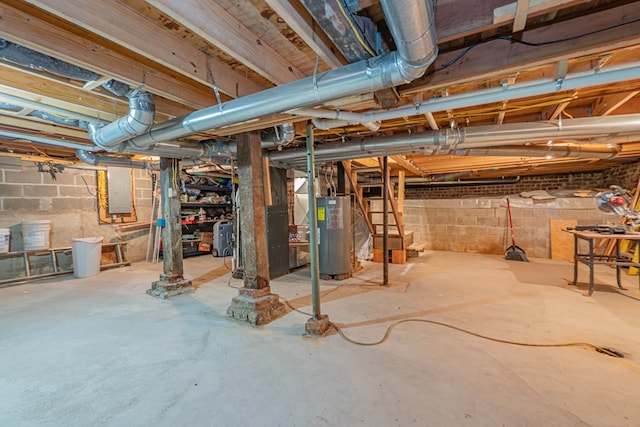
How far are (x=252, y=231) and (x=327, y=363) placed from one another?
1412 millimetres

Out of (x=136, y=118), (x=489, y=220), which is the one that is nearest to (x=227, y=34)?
(x=136, y=118)

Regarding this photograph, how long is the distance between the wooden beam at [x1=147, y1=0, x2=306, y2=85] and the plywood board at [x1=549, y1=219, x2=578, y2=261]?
6184 millimetres

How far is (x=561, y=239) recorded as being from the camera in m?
5.42

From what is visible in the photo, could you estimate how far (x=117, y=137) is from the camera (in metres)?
2.36

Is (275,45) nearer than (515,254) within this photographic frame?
Yes

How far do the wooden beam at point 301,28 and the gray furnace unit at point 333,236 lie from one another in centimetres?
263

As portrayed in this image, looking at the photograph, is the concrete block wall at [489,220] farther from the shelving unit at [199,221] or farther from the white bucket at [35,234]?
the white bucket at [35,234]

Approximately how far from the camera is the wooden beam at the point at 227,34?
4.01 feet

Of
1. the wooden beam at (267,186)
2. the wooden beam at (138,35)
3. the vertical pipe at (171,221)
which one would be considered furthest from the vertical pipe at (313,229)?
the vertical pipe at (171,221)

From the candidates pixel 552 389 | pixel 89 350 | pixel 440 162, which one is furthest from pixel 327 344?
pixel 440 162

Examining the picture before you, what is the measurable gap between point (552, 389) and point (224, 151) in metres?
3.66

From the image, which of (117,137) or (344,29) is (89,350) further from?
(344,29)

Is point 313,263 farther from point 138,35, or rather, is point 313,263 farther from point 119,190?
point 119,190

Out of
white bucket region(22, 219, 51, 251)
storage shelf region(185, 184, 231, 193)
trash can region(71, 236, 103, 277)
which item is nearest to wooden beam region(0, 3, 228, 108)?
trash can region(71, 236, 103, 277)
